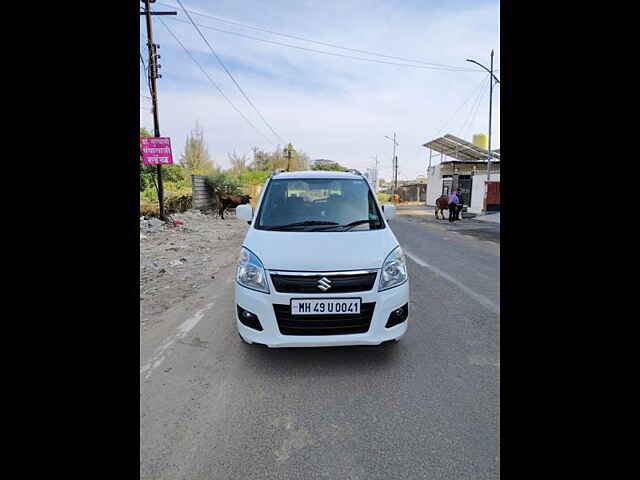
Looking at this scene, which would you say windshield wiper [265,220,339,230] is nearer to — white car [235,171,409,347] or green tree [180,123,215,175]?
white car [235,171,409,347]

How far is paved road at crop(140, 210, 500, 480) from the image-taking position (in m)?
2.02

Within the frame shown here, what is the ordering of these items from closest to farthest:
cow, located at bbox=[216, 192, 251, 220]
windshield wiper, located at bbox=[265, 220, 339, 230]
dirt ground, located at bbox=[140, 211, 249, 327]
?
windshield wiper, located at bbox=[265, 220, 339, 230] < dirt ground, located at bbox=[140, 211, 249, 327] < cow, located at bbox=[216, 192, 251, 220]

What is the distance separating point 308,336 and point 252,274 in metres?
0.69

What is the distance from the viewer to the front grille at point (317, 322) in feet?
9.29

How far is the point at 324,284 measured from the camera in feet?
9.23

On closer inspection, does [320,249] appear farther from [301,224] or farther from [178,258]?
[178,258]

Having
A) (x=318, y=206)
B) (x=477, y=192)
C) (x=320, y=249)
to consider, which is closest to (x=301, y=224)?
(x=318, y=206)

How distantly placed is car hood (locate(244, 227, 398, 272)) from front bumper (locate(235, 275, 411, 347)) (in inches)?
8.4

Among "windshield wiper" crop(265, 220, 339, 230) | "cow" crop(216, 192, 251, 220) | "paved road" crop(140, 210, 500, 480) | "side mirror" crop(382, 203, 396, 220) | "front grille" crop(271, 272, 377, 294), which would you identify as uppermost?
"cow" crop(216, 192, 251, 220)

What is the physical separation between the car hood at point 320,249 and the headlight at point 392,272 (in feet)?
0.19

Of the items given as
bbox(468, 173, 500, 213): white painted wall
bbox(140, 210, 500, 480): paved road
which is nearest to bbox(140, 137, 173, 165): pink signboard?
bbox(140, 210, 500, 480): paved road
